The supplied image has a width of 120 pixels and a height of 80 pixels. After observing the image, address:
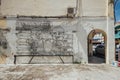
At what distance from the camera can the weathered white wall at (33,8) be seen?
12203 mm

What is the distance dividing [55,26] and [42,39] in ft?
4.67

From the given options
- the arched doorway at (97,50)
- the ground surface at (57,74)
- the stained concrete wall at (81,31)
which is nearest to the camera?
the ground surface at (57,74)

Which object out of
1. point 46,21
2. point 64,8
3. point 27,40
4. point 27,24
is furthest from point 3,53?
point 64,8

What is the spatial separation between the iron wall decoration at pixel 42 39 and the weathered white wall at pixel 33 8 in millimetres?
798

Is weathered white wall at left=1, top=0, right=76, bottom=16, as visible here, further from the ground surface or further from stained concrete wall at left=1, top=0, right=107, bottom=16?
the ground surface

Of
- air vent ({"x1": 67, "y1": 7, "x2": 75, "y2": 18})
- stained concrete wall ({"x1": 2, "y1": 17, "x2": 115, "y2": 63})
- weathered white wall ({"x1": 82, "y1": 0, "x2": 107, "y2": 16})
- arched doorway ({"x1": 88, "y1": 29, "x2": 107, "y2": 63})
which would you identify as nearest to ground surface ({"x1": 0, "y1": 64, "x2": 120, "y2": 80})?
stained concrete wall ({"x1": 2, "y1": 17, "x2": 115, "y2": 63})

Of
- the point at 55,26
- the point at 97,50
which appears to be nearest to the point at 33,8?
the point at 55,26

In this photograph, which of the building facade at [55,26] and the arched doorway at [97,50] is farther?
the arched doorway at [97,50]

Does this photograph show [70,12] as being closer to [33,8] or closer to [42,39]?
[33,8]

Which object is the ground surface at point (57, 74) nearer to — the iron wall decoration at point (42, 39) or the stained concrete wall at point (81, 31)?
the stained concrete wall at point (81, 31)

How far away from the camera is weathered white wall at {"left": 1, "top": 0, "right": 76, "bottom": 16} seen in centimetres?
1220

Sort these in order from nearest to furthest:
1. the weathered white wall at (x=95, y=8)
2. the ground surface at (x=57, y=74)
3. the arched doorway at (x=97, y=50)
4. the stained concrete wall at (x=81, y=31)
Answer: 1. the ground surface at (x=57, y=74)
2. the stained concrete wall at (x=81, y=31)
3. the weathered white wall at (x=95, y=8)
4. the arched doorway at (x=97, y=50)

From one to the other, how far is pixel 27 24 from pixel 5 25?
5.56 ft

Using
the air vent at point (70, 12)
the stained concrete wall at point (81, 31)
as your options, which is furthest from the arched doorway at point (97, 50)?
the air vent at point (70, 12)
